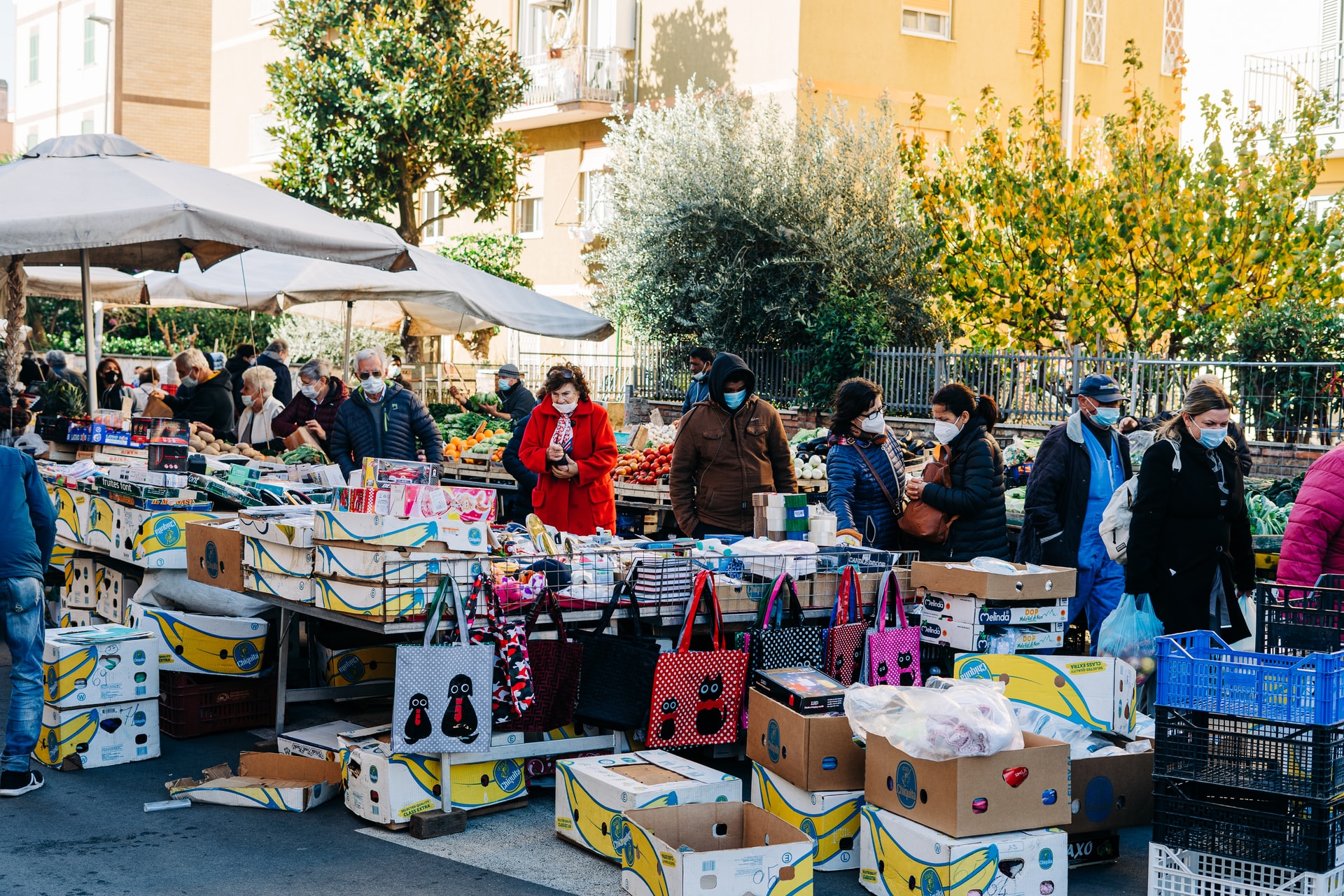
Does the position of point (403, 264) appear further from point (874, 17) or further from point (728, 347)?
point (874, 17)

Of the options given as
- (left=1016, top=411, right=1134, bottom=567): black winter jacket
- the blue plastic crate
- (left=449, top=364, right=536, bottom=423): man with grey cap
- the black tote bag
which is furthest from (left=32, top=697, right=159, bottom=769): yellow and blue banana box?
(left=449, top=364, right=536, bottom=423): man with grey cap

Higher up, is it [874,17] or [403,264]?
[874,17]

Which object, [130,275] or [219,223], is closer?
[219,223]

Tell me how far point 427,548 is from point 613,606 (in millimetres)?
815

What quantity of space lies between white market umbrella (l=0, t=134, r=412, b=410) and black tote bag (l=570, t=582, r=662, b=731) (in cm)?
350

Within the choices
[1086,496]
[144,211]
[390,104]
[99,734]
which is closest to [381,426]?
[144,211]

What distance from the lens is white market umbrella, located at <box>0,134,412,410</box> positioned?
7648 millimetres

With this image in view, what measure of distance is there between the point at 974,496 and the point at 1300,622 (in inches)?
93.9

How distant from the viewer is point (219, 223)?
7848 millimetres

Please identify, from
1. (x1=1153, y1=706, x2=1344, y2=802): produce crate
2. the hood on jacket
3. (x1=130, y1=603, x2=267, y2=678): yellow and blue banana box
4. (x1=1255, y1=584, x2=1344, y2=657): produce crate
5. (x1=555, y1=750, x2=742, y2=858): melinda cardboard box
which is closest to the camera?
(x1=1153, y1=706, x2=1344, y2=802): produce crate

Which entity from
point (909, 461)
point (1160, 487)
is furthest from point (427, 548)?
point (909, 461)

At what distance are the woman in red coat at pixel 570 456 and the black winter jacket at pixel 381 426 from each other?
1.76m

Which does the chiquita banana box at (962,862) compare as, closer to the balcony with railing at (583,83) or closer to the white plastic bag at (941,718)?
the white plastic bag at (941,718)

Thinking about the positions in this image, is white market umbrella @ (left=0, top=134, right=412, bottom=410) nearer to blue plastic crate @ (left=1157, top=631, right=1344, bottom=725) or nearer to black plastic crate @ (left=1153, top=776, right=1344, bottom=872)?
blue plastic crate @ (left=1157, top=631, right=1344, bottom=725)
